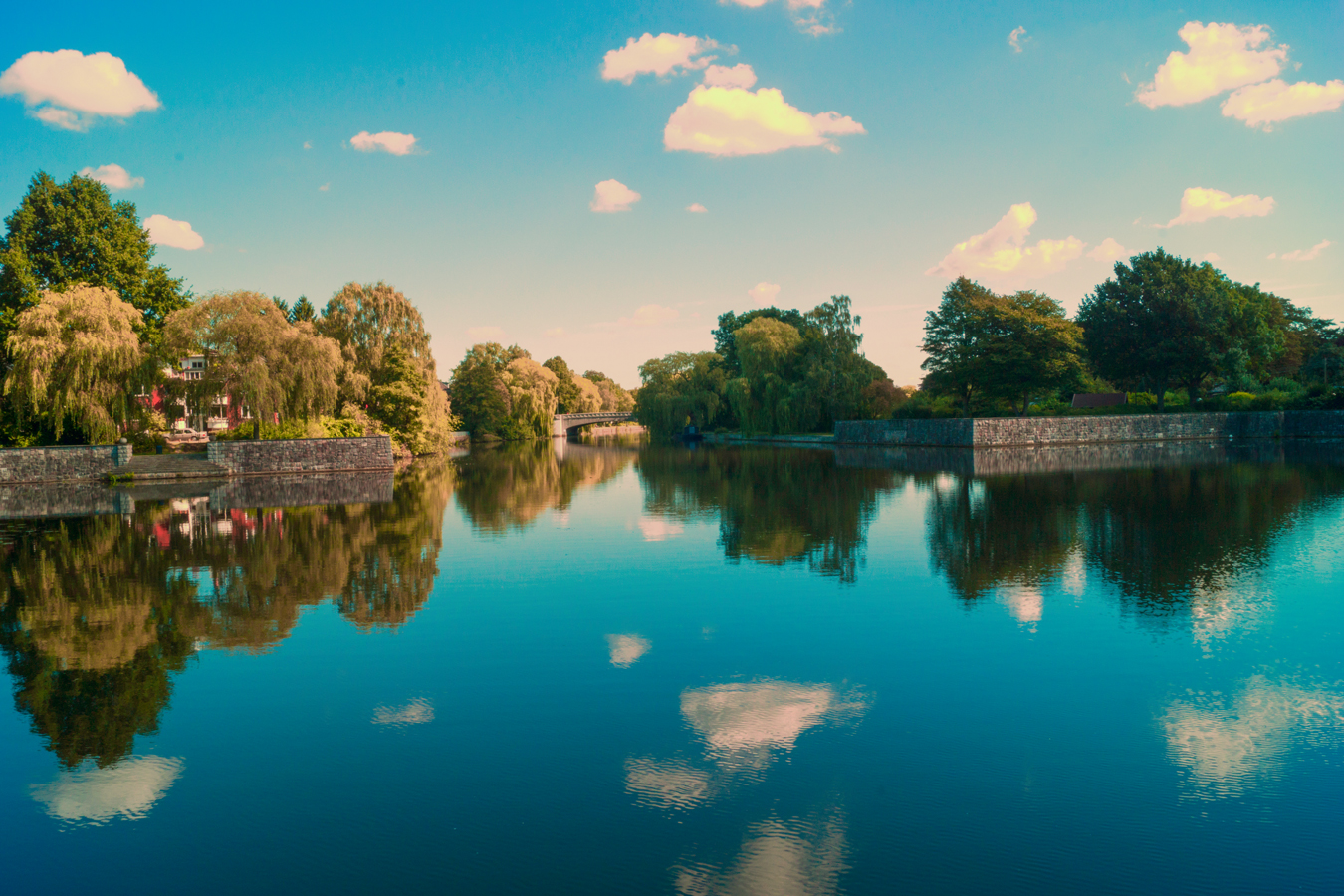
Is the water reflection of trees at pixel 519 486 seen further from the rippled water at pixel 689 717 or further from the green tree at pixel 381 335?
the green tree at pixel 381 335

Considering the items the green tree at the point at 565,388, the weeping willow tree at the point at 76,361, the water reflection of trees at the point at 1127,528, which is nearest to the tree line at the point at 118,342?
the weeping willow tree at the point at 76,361

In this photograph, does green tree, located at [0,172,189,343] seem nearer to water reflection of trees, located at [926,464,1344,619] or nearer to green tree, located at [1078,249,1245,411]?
water reflection of trees, located at [926,464,1344,619]

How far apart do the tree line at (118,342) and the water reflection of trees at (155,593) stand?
18.3 metres

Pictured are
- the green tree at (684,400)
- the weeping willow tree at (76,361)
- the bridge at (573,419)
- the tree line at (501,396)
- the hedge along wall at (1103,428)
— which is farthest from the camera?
the bridge at (573,419)

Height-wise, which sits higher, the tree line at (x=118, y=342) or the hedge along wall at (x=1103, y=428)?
the tree line at (x=118, y=342)

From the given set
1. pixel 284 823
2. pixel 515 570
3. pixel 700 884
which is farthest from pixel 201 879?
pixel 515 570

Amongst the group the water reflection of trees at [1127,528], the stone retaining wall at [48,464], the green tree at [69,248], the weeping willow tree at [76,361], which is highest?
the green tree at [69,248]

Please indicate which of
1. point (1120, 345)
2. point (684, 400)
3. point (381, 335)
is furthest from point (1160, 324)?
point (381, 335)

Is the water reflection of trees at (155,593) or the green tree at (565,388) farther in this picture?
the green tree at (565,388)

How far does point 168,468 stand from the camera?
3812 centimetres

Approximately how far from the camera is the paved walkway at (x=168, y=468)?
3734 cm

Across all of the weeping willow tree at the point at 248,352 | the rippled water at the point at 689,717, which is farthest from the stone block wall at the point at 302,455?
the rippled water at the point at 689,717

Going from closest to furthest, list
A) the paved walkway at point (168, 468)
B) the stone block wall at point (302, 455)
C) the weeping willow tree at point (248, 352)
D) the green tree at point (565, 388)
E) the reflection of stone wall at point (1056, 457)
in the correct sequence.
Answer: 1. the reflection of stone wall at point (1056, 457)
2. the paved walkway at point (168, 468)
3. the weeping willow tree at point (248, 352)
4. the stone block wall at point (302, 455)
5. the green tree at point (565, 388)

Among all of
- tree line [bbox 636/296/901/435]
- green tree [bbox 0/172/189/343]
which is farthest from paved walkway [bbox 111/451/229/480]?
tree line [bbox 636/296/901/435]
